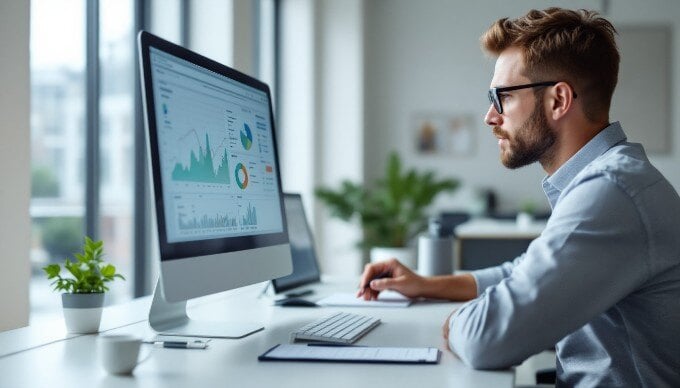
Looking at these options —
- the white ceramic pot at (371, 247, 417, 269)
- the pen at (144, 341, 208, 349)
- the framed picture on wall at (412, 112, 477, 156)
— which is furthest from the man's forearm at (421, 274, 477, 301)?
the framed picture on wall at (412, 112, 477, 156)

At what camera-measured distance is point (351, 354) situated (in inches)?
49.6

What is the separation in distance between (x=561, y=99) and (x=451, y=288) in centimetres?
68

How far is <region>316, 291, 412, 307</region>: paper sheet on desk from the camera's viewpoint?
1.94 metres

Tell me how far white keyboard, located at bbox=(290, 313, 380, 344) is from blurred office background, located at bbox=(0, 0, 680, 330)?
3.87 ft

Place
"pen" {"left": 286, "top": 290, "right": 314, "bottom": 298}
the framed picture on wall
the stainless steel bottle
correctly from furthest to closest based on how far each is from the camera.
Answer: the framed picture on wall → the stainless steel bottle → "pen" {"left": 286, "top": 290, "right": 314, "bottom": 298}

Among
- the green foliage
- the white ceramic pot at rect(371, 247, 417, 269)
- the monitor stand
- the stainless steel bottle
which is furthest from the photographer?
the green foliage

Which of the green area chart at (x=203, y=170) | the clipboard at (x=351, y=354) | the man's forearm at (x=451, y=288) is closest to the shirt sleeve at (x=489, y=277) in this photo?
the man's forearm at (x=451, y=288)

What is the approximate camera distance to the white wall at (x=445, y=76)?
7414 mm

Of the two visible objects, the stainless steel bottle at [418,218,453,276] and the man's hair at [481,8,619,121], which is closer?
the man's hair at [481,8,619,121]

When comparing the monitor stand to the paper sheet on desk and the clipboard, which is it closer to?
the clipboard

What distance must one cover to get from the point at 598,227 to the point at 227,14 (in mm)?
3595

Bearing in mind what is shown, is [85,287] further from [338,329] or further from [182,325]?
[338,329]

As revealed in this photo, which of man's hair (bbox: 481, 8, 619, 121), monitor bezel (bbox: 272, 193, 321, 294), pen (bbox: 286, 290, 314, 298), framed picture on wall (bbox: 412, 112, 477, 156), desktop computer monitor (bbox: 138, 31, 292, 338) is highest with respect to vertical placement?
framed picture on wall (bbox: 412, 112, 477, 156)

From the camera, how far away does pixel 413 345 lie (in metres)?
1.40
